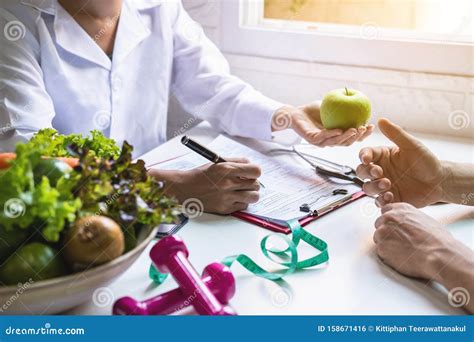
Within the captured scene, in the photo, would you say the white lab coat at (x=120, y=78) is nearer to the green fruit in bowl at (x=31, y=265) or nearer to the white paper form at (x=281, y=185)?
the white paper form at (x=281, y=185)

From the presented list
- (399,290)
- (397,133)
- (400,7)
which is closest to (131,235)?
(399,290)

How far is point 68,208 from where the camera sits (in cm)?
73

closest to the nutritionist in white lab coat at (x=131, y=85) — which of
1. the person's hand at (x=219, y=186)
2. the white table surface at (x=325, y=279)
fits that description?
the person's hand at (x=219, y=186)

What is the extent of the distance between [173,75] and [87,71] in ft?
1.10

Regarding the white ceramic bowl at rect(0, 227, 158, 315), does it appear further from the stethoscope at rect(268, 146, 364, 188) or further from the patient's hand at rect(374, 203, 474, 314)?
the stethoscope at rect(268, 146, 364, 188)

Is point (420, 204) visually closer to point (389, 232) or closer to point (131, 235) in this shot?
point (389, 232)

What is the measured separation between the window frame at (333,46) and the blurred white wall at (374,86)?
0.02 meters

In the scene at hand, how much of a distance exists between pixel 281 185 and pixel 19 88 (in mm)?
561

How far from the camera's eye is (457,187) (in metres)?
1.22

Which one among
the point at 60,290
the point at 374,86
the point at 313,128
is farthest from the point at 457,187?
the point at 60,290

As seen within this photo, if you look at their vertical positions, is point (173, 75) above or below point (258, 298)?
above

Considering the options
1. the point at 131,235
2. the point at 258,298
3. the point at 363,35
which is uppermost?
the point at 363,35

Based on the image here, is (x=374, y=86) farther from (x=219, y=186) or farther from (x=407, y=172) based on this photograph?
(x=219, y=186)

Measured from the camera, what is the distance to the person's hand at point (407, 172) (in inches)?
47.2
